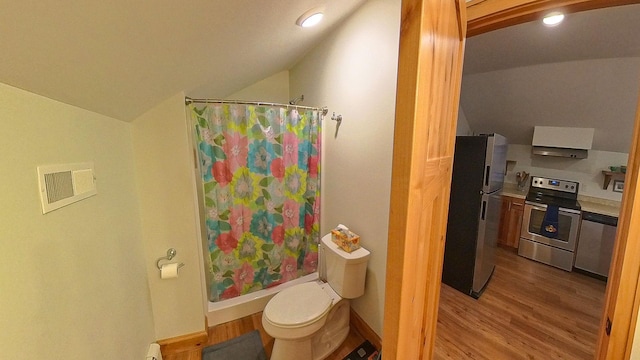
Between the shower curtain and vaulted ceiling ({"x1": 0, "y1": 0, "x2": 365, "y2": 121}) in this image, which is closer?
vaulted ceiling ({"x1": 0, "y1": 0, "x2": 365, "y2": 121})

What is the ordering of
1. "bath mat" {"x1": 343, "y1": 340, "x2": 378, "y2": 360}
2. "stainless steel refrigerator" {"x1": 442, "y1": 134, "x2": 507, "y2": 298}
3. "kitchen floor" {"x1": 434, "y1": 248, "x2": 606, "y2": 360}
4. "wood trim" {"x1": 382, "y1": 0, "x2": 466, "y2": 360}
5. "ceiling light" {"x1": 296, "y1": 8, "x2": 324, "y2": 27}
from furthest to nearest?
"stainless steel refrigerator" {"x1": 442, "y1": 134, "x2": 507, "y2": 298}, "kitchen floor" {"x1": 434, "y1": 248, "x2": 606, "y2": 360}, "bath mat" {"x1": 343, "y1": 340, "x2": 378, "y2": 360}, "ceiling light" {"x1": 296, "y1": 8, "x2": 324, "y2": 27}, "wood trim" {"x1": 382, "y1": 0, "x2": 466, "y2": 360}

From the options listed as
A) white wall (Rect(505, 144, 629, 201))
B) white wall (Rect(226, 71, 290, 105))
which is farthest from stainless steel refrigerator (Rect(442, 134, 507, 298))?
white wall (Rect(226, 71, 290, 105))

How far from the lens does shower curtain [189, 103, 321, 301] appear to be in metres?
1.82

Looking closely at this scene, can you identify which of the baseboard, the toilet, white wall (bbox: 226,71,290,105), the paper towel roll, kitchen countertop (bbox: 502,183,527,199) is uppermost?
white wall (bbox: 226,71,290,105)

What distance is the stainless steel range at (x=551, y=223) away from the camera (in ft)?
9.20

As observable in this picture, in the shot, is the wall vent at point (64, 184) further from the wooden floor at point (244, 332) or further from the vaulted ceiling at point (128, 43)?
the wooden floor at point (244, 332)

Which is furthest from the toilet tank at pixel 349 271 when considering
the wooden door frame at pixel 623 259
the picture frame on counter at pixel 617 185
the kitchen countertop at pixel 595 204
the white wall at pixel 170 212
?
the picture frame on counter at pixel 617 185

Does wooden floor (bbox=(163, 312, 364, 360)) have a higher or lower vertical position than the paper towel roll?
lower

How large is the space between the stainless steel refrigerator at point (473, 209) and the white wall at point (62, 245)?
262 centimetres

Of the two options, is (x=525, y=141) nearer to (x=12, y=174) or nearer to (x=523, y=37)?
(x=523, y=37)

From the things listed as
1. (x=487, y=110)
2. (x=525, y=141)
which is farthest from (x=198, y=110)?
(x=525, y=141)

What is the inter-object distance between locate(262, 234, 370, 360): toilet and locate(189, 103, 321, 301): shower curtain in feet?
1.41

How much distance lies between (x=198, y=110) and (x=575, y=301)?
3878 millimetres

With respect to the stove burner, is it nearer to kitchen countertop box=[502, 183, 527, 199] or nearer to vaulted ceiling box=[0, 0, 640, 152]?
kitchen countertop box=[502, 183, 527, 199]
